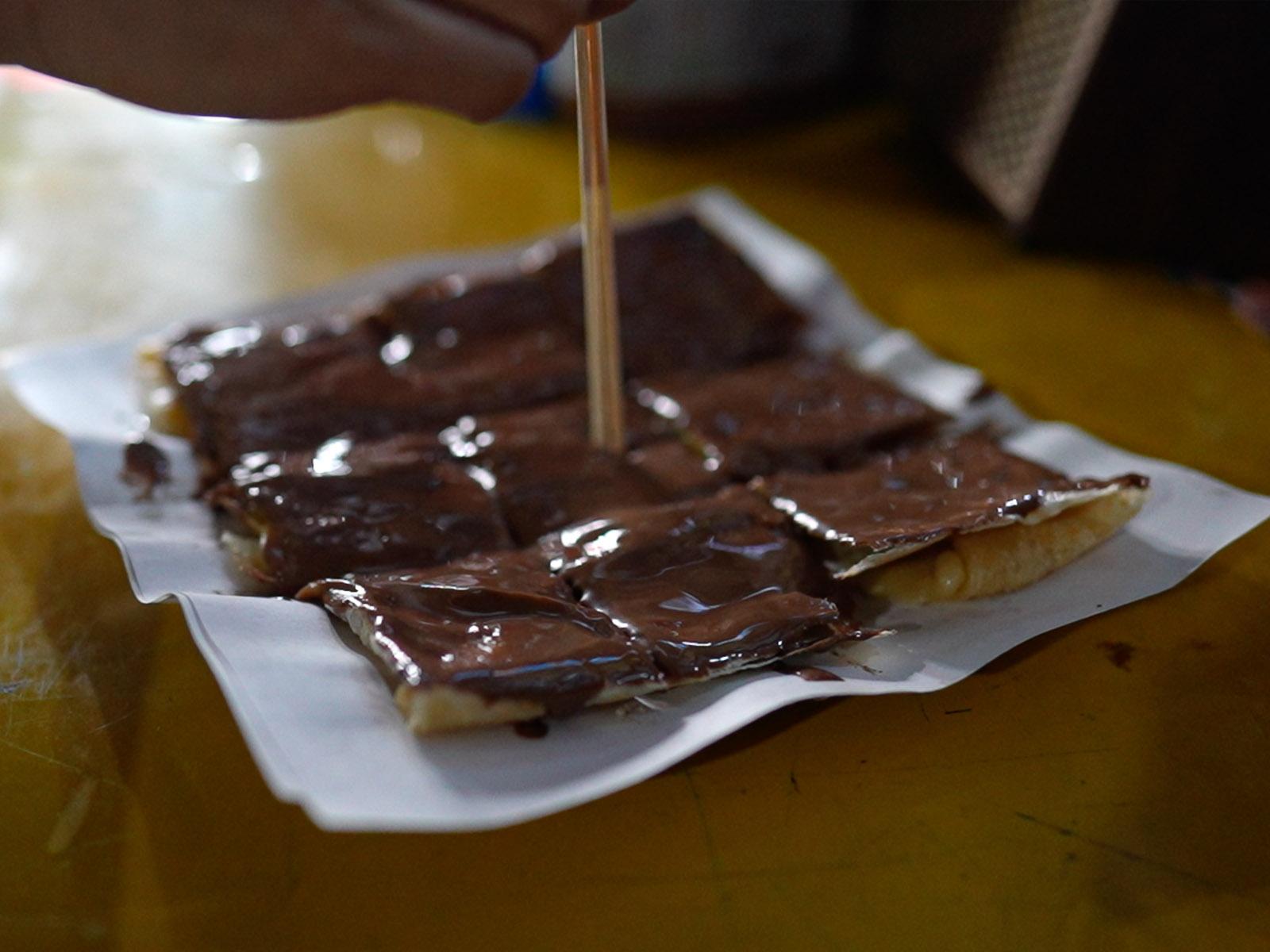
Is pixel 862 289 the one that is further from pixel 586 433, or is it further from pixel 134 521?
pixel 134 521

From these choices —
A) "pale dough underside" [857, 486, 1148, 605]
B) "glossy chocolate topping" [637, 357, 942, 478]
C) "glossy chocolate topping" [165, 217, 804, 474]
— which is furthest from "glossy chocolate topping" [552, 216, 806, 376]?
"pale dough underside" [857, 486, 1148, 605]

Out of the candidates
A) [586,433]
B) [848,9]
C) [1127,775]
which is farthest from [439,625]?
[848,9]

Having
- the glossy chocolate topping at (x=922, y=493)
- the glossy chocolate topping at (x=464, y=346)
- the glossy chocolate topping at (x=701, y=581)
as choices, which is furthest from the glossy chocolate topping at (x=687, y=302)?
the glossy chocolate topping at (x=701, y=581)

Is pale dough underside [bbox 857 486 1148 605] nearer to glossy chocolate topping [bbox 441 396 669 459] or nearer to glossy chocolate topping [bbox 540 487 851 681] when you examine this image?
glossy chocolate topping [bbox 540 487 851 681]

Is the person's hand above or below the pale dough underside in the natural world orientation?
above

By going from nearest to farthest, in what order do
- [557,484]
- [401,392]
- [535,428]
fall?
1. [557,484]
2. [535,428]
3. [401,392]

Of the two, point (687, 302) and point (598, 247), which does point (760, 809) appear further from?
point (687, 302)

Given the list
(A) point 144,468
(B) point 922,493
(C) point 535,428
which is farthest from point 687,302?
(A) point 144,468
